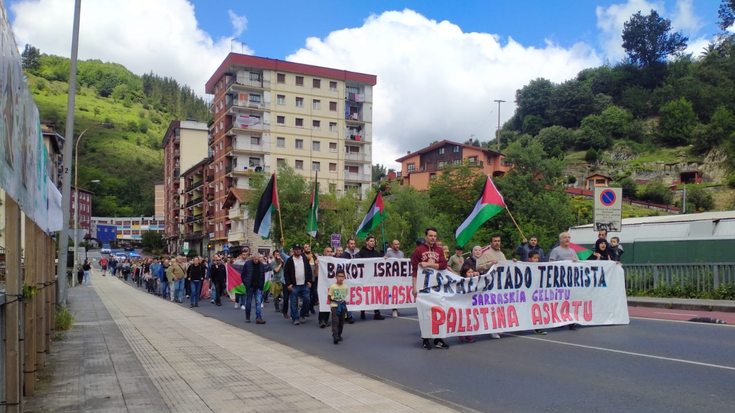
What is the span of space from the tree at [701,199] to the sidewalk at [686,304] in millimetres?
55871

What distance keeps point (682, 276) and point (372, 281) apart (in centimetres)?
1016

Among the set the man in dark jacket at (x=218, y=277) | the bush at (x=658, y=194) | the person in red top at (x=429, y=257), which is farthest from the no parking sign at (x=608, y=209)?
the bush at (x=658, y=194)

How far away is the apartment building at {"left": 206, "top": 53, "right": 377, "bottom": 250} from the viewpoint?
7231 cm

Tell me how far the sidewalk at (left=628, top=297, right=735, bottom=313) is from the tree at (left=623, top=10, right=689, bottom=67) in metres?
124

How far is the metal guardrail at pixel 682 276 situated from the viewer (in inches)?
673

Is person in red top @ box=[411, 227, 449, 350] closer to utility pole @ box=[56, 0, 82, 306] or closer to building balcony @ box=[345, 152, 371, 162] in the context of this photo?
utility pole @ box=[56, 0, 82, 306]

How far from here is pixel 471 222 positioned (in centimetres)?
1374

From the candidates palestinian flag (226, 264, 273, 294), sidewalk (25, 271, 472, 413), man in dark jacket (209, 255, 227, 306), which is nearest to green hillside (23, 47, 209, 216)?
man in dark jacket (209, 255, 227, 306)

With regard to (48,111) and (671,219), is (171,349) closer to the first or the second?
(671,219)

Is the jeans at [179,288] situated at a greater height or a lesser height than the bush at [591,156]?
lesser

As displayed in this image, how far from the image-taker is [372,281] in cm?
1469

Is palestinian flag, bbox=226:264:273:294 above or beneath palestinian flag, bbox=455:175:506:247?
beneath

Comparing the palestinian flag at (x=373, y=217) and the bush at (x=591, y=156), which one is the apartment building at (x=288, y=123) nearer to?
the bush at (x=591, y=156)

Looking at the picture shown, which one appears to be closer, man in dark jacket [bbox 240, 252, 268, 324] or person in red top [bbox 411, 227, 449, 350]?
person in red top [bbox 411, 227, 449, 350]
